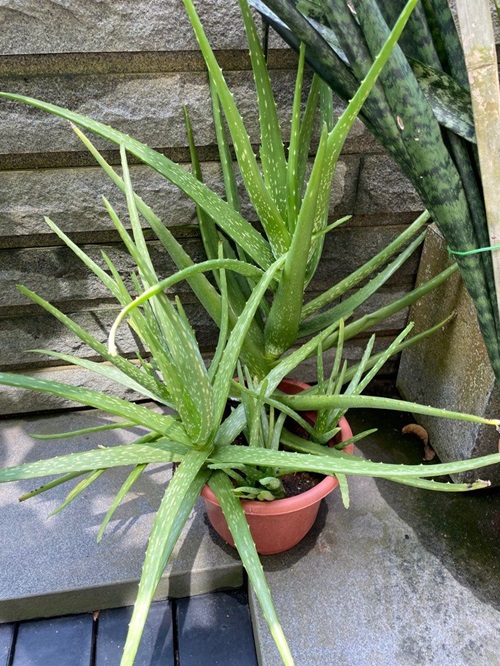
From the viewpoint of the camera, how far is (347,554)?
1016 millimetres

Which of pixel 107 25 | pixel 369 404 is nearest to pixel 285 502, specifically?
pixel 369 404

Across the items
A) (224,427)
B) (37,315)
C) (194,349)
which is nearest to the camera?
(194,349)

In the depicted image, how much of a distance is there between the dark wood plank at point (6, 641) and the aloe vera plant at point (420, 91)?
0.96m

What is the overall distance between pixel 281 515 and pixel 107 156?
714 millimetres

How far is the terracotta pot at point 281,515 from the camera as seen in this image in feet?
2.81

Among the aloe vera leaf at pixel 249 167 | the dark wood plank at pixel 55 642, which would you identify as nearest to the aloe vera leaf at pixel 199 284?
the aloe vera leaf at pixel 249 167

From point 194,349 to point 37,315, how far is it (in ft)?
2.04

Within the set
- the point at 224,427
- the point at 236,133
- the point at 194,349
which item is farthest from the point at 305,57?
the point at 224,427

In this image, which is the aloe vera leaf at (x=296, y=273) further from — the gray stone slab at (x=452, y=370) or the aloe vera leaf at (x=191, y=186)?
the gray stone slab at (x=452, y=370)

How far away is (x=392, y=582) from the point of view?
974 millimetres

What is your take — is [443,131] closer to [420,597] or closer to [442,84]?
[442,84]

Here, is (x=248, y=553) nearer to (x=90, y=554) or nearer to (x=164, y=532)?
(x=164, y=532)

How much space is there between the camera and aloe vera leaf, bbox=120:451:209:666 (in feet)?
1.93

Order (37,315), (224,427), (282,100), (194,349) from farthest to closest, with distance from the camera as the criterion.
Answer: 1. (37,315)
2. (282,100)
3. (224,427)
4. (194,349)
